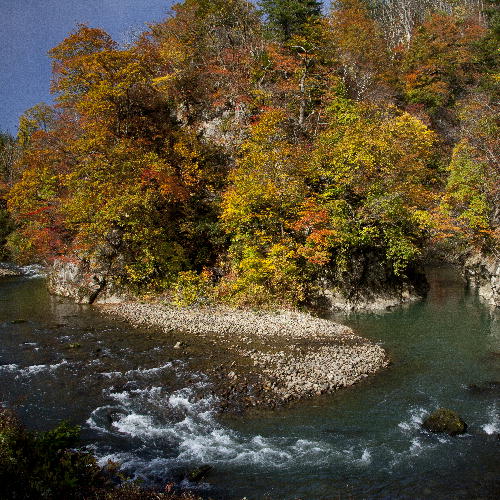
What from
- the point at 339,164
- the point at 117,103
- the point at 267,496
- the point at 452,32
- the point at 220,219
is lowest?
the point at 267,496

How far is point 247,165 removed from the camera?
26203mm

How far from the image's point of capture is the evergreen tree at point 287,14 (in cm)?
3675

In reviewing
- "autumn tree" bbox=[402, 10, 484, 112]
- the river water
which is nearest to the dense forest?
"autumn tree" bbox=[402, 10, 484, 112]

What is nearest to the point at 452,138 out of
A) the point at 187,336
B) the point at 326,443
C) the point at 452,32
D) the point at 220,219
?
the point at 452,32

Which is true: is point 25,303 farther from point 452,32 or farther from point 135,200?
point 452,32

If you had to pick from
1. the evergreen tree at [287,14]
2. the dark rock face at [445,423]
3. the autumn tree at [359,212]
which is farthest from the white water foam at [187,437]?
the evergreen tree at [287,14]

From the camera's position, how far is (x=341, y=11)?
5209 centimetres

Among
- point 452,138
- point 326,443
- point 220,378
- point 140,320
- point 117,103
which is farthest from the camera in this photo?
point 452,138

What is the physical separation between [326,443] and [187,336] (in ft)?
35.0

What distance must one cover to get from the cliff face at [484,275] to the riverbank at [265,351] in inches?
451

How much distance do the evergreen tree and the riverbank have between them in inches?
1114

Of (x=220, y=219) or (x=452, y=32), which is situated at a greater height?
(x=452, y=32)

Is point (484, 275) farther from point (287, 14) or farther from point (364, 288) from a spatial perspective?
point (287, 14)

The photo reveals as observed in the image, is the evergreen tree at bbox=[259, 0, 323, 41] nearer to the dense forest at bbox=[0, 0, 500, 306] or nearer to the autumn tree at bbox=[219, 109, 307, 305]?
the dense forest at bbox=[0, 0, 500, 306]
